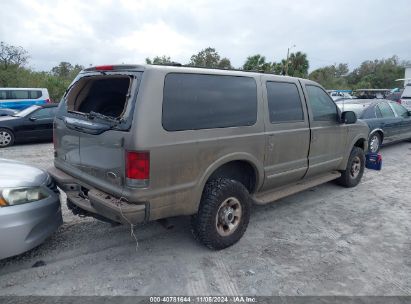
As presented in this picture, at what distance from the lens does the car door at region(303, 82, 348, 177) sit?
14.6 ft

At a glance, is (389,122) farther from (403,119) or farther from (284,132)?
(284,132)

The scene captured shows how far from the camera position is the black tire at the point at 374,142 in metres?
8.18

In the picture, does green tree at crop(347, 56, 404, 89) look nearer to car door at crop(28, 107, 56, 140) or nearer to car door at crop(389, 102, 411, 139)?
car door at crop(389, 102, 411, 139)

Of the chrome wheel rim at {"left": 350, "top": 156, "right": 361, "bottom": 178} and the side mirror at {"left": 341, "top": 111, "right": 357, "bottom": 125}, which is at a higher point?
the side mirror at {"left": 341, "top": 111, "right": 357, "bottom": 125}

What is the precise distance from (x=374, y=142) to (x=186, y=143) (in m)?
7.14

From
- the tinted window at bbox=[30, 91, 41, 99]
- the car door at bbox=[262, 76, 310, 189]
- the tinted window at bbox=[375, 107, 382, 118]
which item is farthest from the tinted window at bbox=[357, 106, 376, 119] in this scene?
the tinted window at bbox=[30, 91, 41, 99]

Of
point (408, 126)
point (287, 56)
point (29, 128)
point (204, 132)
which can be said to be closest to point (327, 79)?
point (287, 56)

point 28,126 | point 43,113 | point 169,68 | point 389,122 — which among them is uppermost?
point 169,68

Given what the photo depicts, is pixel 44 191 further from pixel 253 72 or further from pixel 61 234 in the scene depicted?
pixel 253 72

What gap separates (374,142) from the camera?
8328 mm

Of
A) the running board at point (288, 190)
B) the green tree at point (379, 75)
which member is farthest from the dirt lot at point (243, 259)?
the green tree at point (379, 75)

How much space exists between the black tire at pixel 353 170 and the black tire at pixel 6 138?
8.94 meters

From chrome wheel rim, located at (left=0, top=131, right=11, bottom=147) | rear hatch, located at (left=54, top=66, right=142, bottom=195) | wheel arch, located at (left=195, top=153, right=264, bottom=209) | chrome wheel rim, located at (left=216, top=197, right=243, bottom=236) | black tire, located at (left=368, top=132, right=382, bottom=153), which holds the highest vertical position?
rear hatch, located at (left=54, top=66, right=142, bottom=195)

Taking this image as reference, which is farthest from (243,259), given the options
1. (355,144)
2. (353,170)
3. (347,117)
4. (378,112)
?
(378,112)
